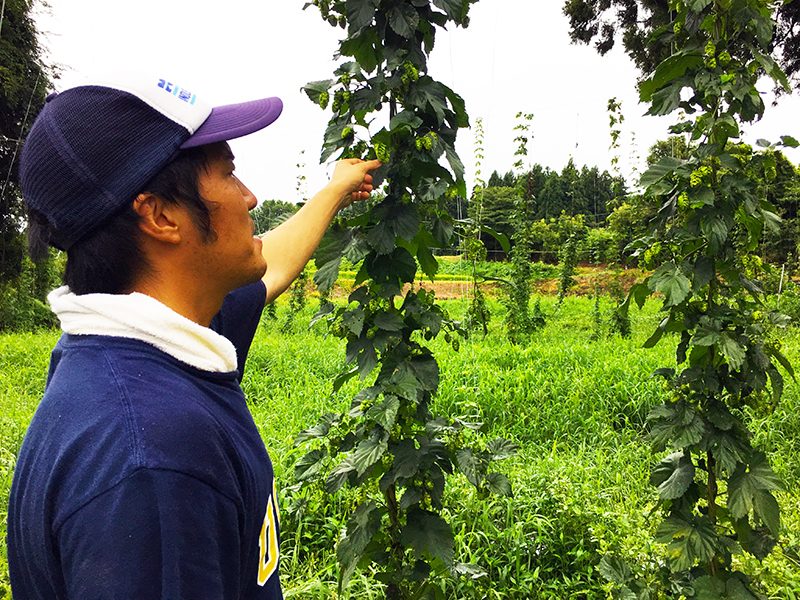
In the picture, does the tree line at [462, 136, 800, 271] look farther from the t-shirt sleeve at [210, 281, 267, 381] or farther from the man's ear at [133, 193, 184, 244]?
the man's ear at [133, 193, 184, 244]

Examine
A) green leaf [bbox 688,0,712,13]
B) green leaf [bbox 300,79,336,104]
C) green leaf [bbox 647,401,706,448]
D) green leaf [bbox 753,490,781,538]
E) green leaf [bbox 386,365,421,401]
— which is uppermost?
green leaf [bbox 688,0,712,13]

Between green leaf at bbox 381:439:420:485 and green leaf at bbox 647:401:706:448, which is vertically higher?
green leaf at bbox 647:401:706:448

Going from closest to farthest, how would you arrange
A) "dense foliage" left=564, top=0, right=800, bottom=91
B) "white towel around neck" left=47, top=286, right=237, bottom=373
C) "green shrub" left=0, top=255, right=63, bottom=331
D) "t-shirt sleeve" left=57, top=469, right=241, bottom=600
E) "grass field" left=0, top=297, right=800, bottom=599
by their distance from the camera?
"t-shirt sleeve" left=57, top=469, right=241, bottom=600
"white towel around neck" left=47, top=286, right=237, bottom=373
"grass field" left=0, top=297, right=800, bottom=599
"dense foliage" left=564, top=0, right=800, bottom=91
"green shrub" left=0, top=255, right=63, bottom=331

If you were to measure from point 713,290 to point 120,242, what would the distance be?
174cm

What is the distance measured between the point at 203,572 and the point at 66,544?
16cm

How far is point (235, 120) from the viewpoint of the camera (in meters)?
1.05

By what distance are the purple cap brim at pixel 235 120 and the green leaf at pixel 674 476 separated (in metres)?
1.63

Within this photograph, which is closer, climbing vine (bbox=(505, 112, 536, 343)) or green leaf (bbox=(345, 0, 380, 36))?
green leaf (bbox=(345, 0, 380, 36))

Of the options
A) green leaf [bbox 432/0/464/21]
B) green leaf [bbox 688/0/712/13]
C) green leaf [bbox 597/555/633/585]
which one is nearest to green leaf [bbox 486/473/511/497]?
green leaf [bbox 597/555/633/585]

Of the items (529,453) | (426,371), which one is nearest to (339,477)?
(426,371)

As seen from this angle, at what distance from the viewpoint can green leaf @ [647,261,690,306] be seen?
1.75 m

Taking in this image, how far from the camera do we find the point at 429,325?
1.67 meters

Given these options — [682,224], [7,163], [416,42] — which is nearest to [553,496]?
[682,224]

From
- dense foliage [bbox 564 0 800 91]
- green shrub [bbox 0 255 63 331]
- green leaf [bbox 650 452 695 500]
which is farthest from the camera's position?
green shrub [bbox 0 255 63 331]
